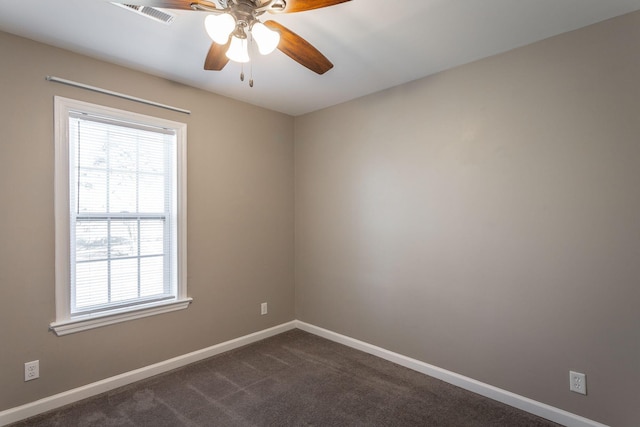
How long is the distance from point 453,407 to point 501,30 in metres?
2.54

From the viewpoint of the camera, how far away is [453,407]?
2320 mm

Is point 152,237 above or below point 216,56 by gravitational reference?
below

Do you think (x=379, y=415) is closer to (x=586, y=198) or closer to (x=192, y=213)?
(x=586, y=198)

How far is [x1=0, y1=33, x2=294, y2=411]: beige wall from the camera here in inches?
85.4

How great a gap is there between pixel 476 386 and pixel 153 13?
3326mm

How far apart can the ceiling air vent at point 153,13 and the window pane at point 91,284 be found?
5.81 ft

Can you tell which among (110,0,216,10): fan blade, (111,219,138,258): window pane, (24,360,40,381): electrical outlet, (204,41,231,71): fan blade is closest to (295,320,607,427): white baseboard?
(111,219,138,258): window pane

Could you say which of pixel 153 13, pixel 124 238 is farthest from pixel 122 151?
pixel 153 13

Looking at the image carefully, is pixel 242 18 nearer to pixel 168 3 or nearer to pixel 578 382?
pixel 168 3

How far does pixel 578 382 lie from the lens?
6.84 ft

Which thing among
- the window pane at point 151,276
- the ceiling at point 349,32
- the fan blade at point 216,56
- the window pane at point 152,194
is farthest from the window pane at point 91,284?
the fan blade at point 216,56

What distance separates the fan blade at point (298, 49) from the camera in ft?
5.34

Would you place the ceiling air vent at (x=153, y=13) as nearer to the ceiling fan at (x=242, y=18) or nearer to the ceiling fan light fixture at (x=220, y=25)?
the ceiling fan at (x=242, y=18)

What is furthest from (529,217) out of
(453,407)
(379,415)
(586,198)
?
(379,415)
